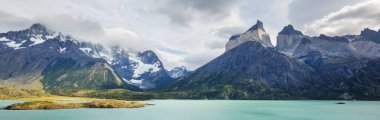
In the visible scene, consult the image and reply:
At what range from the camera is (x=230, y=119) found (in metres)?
134

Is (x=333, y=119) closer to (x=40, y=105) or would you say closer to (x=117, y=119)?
(x=117, y=119)

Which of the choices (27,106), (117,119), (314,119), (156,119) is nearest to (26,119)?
(117,119)

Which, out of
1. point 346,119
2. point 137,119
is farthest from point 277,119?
point 137,119

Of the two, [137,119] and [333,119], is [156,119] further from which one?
[333,119]

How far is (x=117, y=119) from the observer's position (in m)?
128

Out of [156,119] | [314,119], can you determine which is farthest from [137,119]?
[314,119]

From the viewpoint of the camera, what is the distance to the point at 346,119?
139 metres

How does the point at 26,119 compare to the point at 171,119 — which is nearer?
the point at 26,119

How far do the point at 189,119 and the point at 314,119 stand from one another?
1914 inches

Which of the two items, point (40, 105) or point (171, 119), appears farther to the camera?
point (40, 105)

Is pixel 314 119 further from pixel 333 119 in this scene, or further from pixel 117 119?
pixel 117 119

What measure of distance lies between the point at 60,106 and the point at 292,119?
12272 cm

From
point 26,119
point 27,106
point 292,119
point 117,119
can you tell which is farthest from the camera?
point 27,106

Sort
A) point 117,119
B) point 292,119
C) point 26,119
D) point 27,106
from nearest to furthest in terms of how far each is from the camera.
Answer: point 26,119 → point 117,119 → point 292,119 → point 27,106
